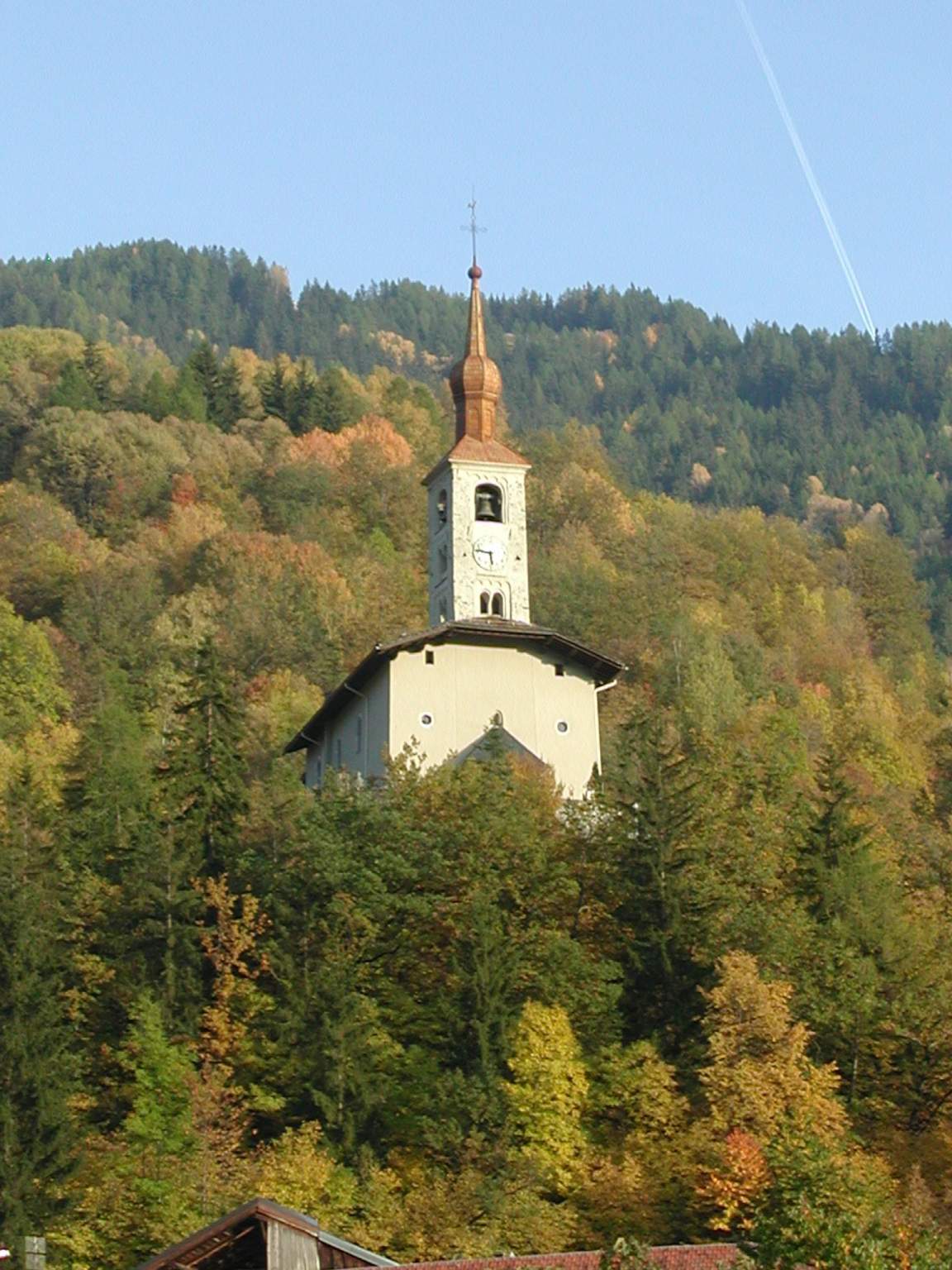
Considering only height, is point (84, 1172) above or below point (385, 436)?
below

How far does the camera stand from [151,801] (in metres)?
55.6

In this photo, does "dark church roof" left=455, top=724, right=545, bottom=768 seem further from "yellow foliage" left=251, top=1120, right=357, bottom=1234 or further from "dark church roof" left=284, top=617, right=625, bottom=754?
"yellow foliage" left=251, top=1120, right=357, bottom=1234

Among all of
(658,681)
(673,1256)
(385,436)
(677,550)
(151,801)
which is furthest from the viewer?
(385,436)

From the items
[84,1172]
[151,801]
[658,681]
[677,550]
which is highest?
[677,550]

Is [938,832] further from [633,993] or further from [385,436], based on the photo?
[385,436]

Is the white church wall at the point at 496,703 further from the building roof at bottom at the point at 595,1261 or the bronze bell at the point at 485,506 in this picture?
the building roof at bottom at the point at 595,1261

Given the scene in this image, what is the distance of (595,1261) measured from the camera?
32.1 metres

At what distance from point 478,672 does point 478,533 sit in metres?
5.45

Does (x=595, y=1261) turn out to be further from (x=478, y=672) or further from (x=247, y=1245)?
(x=478, y=672)

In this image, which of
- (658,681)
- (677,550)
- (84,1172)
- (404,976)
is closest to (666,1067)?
(404,976)

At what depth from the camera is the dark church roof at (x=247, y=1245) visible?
98.3ft

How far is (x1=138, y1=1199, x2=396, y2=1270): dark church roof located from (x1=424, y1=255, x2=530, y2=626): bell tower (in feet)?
101

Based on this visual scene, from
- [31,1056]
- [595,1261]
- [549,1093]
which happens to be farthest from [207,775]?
[595,1261]

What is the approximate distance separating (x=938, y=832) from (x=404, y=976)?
27846 mm
